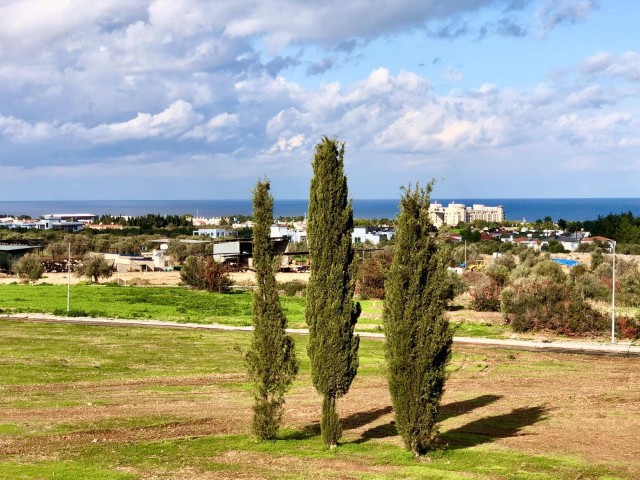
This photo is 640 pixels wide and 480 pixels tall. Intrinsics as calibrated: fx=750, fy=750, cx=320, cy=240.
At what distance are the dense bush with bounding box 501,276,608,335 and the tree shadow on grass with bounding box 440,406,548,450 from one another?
82.4 ft

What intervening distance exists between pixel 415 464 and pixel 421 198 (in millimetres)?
6697

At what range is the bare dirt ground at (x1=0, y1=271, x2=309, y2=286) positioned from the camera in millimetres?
87812

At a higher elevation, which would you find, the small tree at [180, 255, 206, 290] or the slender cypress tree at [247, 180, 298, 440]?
the slender cypress tree at [247, 180, 298, 440]

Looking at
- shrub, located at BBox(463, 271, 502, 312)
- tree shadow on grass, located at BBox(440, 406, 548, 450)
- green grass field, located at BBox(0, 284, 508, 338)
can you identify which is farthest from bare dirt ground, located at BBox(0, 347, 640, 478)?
shrub, located at BBox(463, 271, 502, 312)

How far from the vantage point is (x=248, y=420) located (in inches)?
936

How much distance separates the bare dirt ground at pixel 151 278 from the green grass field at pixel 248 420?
4849cm

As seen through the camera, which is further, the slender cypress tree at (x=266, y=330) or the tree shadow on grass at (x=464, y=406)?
the tree shadow on grass at (x=464, y=406)

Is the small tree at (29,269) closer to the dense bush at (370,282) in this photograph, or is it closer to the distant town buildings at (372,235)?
the dense bush at (370,282)

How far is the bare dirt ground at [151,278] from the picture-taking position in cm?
8781

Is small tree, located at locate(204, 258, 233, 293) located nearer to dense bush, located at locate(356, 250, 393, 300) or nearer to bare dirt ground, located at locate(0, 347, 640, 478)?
dense bush, located at locate(356, 250, 393, 300)

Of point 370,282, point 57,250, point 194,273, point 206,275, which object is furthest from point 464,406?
point 57,250

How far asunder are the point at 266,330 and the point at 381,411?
7404 millimetres

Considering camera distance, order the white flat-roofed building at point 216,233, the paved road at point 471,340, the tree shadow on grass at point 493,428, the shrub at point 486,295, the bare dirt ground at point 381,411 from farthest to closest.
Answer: the white flat-roofed building at point 216,233
the shrub at point 486,295
the paved road at point 471,340
the tree shadow on grass at point 493,428
the bare dirt ground at point 381,411

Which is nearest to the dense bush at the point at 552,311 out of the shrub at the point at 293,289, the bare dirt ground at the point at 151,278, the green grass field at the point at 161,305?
the green grass field at the point at 161,305
